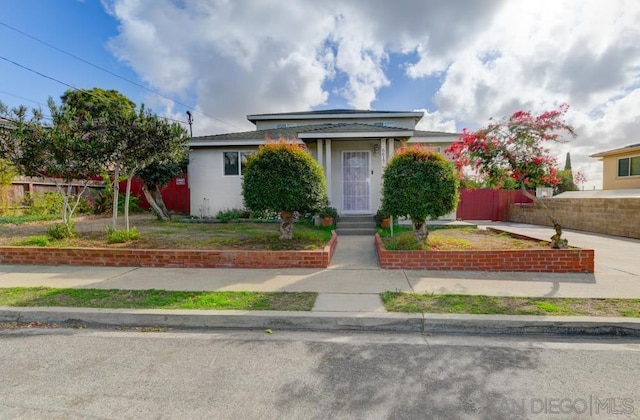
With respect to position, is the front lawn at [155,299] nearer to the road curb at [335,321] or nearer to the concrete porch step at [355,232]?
the road curb at [335,321]

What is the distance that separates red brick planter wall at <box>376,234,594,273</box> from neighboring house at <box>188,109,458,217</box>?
15.6 feet

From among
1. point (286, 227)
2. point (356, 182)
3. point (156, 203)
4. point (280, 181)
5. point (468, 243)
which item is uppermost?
point (356, 182)

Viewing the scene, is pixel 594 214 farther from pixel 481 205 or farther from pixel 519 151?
pixel 519 151

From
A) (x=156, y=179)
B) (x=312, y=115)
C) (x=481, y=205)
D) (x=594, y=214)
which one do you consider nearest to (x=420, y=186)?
(x=594, y=214)

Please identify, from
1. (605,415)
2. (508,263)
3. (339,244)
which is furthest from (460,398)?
(339,244)

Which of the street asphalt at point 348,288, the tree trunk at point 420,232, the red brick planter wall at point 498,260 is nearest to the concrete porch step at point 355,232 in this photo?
the street asphalt at point 348,288

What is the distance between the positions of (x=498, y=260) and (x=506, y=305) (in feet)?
6.01

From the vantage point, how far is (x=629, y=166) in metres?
16.0

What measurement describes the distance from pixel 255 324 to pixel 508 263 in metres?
4.58

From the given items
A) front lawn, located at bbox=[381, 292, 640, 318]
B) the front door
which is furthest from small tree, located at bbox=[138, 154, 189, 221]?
front lawn, located at bbox=[381, 292, 640, 318]

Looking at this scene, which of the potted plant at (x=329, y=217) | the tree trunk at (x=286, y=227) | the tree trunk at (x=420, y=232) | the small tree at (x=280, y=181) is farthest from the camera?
the potted plant at (x=329, y=217)

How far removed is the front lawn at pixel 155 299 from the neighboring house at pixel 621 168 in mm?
20175

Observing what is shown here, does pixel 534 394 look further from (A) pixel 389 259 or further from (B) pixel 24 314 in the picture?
(B) pixel 24 314

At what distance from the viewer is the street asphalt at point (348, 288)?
351 cm
